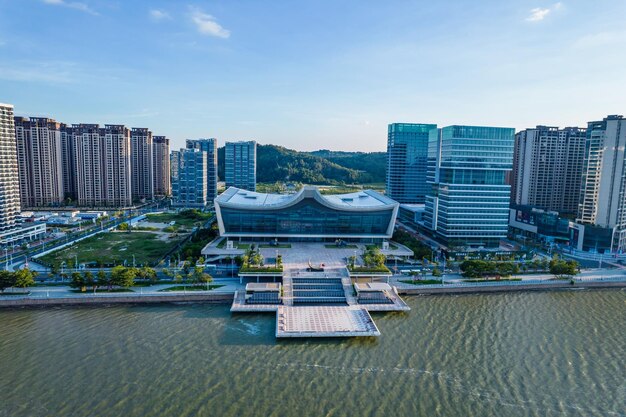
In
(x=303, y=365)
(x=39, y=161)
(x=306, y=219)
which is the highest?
(x=39, y=161)

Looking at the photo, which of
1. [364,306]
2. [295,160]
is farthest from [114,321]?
[295,160]

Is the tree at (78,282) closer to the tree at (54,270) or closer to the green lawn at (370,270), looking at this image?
the tree at (54,270)

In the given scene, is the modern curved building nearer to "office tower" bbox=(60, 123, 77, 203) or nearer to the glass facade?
the glass facade

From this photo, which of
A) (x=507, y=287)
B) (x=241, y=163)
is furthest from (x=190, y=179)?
(x=507, y=287)

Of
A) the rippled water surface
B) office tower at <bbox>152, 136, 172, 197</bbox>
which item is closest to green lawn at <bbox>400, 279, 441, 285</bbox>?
the rippled water surface

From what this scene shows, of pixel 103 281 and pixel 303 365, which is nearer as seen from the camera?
pixel 303 365

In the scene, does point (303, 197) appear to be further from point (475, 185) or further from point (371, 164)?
point (371, 164)
